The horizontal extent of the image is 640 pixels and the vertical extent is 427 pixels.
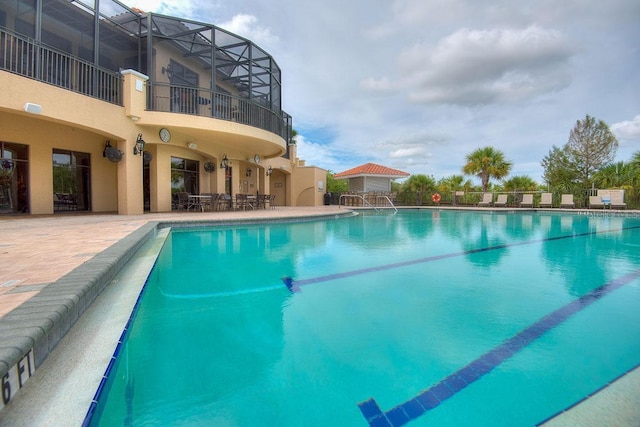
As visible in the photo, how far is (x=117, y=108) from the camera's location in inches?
399

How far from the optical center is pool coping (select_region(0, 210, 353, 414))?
1470 mm

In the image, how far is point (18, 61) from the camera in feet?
25.7

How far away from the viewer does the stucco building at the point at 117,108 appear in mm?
8596

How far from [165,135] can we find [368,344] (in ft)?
39.2

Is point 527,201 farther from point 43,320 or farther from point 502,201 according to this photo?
point 43,320

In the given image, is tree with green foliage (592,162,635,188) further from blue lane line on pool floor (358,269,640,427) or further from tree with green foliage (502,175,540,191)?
blue lane line on pool floor (358,269,640,427)

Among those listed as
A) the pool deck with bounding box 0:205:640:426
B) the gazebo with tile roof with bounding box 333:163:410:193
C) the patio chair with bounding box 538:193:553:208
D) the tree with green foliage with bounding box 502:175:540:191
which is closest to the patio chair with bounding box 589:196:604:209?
the patio chair with bounding box 538:193:553:208

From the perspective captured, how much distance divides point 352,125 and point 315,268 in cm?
2440

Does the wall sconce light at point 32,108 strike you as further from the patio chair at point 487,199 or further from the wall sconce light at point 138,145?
the patio chair at point 487,199

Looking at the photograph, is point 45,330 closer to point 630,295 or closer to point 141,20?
point 630,295

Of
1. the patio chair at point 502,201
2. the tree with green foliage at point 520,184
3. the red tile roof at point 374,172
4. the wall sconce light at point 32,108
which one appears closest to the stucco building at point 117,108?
the wall sconce light at point 32,108

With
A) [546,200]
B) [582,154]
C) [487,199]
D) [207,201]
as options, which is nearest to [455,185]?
[487,199]

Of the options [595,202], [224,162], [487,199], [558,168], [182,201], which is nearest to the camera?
[182,201]

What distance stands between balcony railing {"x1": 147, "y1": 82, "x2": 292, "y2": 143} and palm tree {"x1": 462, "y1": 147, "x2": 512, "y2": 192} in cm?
1902
